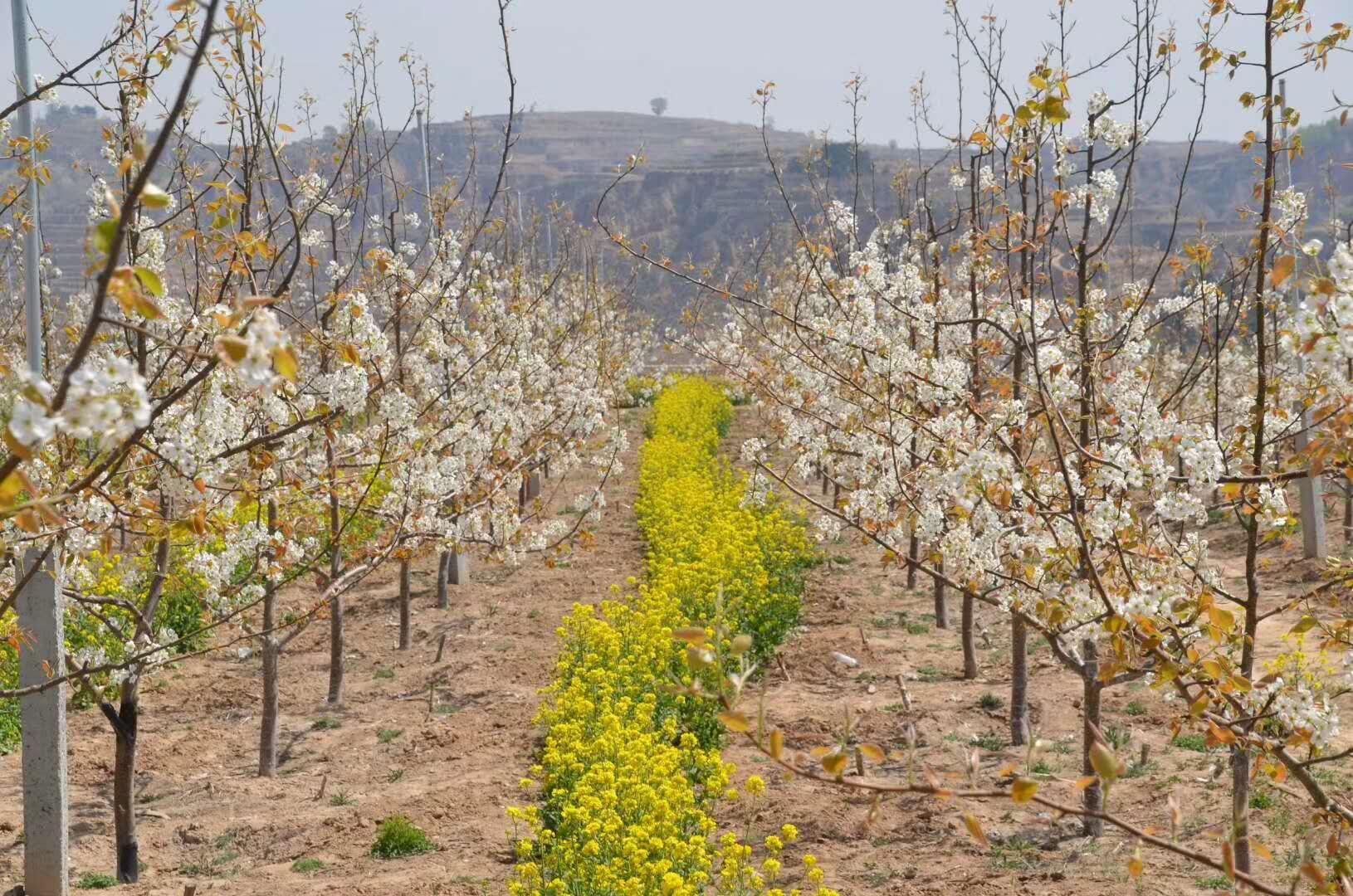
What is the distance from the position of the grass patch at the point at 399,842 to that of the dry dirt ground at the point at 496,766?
Answer: 81 mm

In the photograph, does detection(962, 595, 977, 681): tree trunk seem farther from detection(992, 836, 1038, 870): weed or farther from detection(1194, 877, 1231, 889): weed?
detection(1194, 877, 1231, 889): weed

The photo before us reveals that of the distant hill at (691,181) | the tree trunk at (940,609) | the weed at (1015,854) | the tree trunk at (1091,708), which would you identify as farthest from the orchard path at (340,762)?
the distant hill at (691,181)

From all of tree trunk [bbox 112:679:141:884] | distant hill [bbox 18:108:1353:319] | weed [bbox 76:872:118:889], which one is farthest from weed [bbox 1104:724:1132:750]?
distant hill [bbox 18:108:1353:319]

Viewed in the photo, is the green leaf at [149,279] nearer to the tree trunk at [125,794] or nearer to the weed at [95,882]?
the tree trunk at [125,794]

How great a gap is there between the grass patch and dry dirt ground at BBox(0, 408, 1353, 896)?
0.08 meters

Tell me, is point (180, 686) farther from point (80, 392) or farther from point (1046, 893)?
point (80, 392)

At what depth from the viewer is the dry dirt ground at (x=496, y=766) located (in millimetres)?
5656

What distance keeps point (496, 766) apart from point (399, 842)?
4.33ft

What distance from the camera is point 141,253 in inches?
209

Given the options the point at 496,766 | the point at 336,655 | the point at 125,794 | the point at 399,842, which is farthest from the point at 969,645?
the point at 125,794

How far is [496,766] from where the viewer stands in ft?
23.7

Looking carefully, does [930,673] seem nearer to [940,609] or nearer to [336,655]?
[940,609]

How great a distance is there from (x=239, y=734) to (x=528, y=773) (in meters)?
2.56

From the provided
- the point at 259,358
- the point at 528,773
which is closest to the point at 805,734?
the point at 528,773
